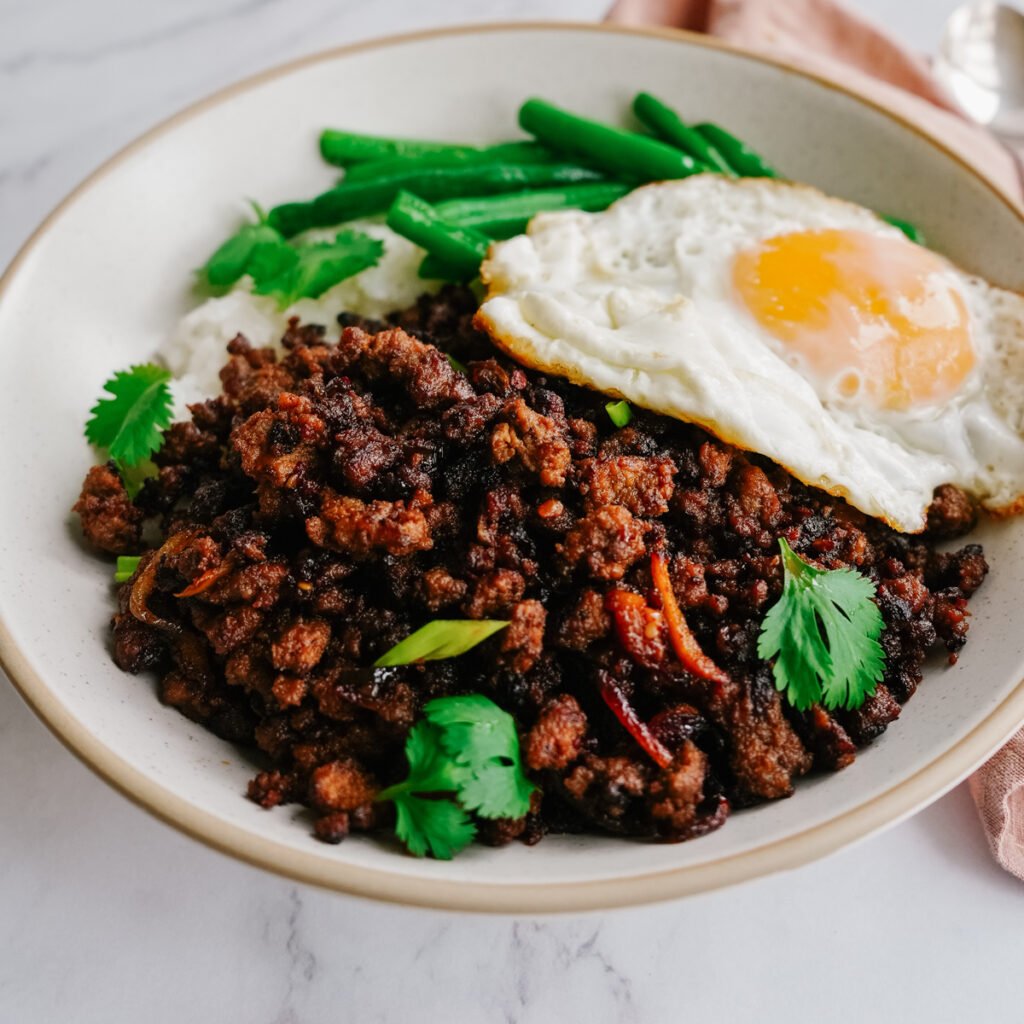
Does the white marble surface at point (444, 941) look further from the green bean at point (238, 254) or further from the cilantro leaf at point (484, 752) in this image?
the green bean at point (238, 254)

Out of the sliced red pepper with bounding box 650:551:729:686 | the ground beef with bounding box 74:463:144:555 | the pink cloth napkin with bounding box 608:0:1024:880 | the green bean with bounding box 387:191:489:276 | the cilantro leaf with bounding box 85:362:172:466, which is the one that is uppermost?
the pink cloth napkin with bounding box 608:0:1024:880

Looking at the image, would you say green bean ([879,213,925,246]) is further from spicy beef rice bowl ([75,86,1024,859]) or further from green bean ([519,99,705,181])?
green bean ([519,99,705,181])

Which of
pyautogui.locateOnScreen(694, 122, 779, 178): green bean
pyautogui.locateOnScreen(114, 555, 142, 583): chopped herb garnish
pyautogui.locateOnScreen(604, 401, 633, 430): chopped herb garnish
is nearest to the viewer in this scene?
pyautogui.locateOnScreen(604, 401, 633, 430): chopped herb garnish

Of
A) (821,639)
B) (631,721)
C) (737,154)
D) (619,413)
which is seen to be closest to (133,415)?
(619,413)

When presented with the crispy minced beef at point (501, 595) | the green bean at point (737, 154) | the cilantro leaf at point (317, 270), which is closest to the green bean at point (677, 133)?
the green bean at point (737, 154)

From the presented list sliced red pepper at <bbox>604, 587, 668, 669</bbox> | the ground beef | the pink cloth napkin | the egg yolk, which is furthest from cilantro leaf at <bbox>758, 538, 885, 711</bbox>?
the pink cloth napkin

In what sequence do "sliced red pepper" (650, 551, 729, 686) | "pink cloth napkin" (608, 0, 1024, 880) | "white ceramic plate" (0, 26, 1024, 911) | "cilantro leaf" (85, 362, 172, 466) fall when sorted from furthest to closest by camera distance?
1. "pink cloth napkin" (608, 0, 1024, 880)
2. "cilantro leaf" (85, 362, 172, 466)
3. "sliced red pepper" (650, 551, 729, 686)
4. "white ceramic plate" (0, 26, 1024, 911)
